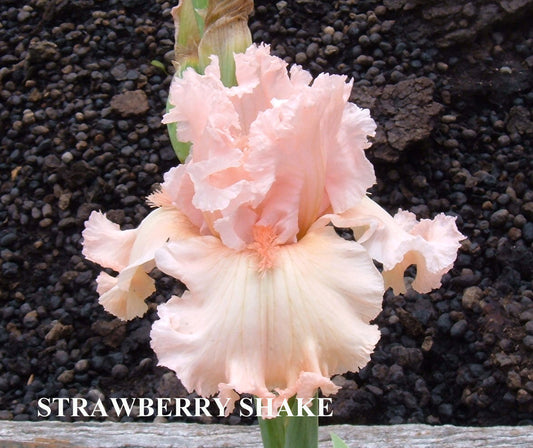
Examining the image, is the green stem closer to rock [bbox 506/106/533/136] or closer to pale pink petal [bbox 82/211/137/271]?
pale pink petal [bbox 82/211/137/271]


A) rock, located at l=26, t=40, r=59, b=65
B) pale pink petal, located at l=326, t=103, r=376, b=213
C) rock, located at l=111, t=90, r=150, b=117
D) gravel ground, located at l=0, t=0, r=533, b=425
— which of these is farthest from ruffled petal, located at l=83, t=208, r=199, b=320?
rock, located at l=26, t=40, r=59, b=65

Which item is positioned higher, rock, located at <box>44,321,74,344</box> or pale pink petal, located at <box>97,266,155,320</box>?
pale pink petal, located at <box>97,266,155,320</box>

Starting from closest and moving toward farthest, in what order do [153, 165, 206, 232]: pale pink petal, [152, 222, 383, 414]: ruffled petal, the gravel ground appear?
1. [152, 222, 383, 414]: ruffled petal
2. [153, 165, 206, 232]: pale pink petal
3. the gravel ground

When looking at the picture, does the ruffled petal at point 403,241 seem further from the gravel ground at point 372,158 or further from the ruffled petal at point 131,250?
the gravel ground at point 372,158

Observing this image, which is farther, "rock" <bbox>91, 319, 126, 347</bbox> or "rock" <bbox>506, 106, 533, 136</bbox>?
"rock" <bbox>506, 106, 533, 136</bbox>

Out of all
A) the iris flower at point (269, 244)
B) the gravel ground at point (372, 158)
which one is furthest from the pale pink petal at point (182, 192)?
the gravel ground at point (372, 158)

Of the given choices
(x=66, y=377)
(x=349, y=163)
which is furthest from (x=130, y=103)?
(x=349, y=163)
